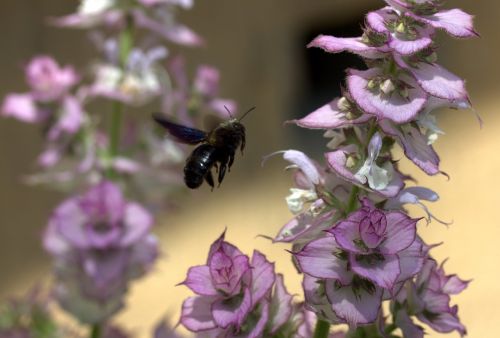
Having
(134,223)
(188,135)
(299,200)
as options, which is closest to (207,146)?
(188,135)

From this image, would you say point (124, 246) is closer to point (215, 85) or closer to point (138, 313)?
point (215, 85)

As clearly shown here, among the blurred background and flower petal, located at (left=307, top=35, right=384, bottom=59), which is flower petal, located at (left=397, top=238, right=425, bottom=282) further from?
the blurred background

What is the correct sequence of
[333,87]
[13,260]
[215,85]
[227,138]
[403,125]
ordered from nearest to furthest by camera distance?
[403,125], [227,138], [215,85], [333,87], [13,260]

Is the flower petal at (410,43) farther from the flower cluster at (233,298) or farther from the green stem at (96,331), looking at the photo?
the green stem at (96,331)

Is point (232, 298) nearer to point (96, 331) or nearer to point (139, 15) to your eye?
point (96, 331)

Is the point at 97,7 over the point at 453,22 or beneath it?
beneath

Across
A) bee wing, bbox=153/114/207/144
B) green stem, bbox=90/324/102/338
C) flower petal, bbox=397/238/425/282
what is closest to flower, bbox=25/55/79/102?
green stem, bbox=90/324/102/338

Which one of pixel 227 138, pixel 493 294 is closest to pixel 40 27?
pixel 493 294
